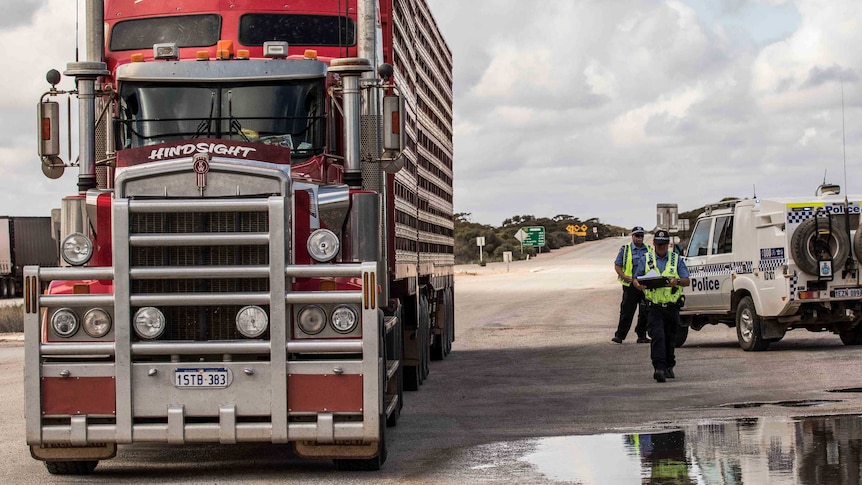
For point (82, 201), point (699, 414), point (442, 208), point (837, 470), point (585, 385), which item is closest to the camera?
point (837, 470)

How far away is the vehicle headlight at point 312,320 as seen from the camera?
894cm

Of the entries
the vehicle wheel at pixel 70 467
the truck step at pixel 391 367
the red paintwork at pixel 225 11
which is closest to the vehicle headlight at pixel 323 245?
the truck step at pixel 391 367

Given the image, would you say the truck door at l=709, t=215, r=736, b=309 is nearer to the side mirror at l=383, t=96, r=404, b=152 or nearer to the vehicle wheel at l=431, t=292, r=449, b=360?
the vehicle wheel at l=431, t=292, r=449, b=360

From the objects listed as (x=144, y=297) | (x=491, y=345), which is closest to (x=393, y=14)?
(x=144, y=297)

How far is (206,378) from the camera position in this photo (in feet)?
29.0

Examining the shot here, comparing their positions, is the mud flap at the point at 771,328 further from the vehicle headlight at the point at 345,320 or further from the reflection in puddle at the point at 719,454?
the vehicle headlight at the point at 345,320

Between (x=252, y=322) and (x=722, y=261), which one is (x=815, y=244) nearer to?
(x=722, y=261)

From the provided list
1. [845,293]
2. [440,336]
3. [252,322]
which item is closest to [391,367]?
[252,322]

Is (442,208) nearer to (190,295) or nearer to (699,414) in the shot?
(699,414)

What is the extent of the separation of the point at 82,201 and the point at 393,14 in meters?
5.39

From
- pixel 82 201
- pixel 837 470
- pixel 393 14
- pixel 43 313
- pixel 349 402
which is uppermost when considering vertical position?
pixel 393 14

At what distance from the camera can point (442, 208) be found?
20516 mm

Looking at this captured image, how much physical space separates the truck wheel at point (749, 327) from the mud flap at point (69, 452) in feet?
41.5

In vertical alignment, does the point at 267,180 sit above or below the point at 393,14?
below
